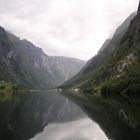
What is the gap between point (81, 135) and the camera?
4891cm

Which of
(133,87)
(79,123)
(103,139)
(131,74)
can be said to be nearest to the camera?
(103,139)

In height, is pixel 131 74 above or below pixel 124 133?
above

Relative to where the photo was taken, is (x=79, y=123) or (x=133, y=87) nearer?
(x=79, y=123)

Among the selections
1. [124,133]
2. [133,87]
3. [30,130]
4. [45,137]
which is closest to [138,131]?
[124,133]

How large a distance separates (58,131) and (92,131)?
5642mm

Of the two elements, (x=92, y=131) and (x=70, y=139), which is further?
(x=92, y=131)

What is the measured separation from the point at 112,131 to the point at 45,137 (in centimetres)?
994

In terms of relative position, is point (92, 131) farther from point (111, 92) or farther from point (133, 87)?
point (111, 92)

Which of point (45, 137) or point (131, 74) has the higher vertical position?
point (131, 74)

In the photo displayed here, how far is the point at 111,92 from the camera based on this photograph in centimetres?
19950

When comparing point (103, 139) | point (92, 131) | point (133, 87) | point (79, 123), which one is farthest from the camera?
point (133, 87)

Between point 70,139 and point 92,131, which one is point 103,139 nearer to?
point 70,139

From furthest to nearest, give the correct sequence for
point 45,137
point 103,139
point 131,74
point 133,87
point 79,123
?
point 131,74, point 133,87, point 79,123, point 45,137, point 103,139

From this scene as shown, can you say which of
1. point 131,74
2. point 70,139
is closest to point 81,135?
point 70,139
